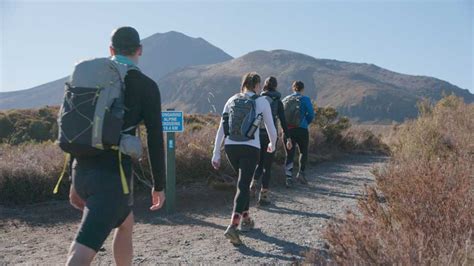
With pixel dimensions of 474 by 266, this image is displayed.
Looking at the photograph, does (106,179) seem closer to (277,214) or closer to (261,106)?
(261,106)

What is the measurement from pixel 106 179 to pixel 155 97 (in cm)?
61

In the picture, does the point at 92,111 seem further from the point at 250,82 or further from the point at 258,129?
the point at 250,82

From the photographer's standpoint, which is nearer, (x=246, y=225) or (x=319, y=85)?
(x=246, y=225)

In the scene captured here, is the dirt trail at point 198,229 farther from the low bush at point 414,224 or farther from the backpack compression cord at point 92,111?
the backpack compression cord at point 92,111

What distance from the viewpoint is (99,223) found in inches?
111

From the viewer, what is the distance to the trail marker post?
7.15 meters

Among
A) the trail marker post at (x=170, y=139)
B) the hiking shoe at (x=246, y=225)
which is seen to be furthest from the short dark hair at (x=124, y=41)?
the trail marker post at (x=170, y=139)

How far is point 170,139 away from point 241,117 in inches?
84.8

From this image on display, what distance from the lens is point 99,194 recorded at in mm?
2887

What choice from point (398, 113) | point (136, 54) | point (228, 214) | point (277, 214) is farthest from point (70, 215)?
point (398, 113)

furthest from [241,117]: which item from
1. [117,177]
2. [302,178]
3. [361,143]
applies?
[361,143]

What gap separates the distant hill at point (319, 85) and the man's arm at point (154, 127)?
8547 centimetres

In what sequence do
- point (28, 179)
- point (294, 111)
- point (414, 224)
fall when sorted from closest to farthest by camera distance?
point (414, 224) → point (28, 179) → point (294, 111)

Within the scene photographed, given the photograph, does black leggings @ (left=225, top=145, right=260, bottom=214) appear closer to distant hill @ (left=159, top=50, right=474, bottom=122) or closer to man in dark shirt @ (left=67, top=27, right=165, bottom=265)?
man in dark shirt @ (left=67, top=27, right=165, bottom=265)
